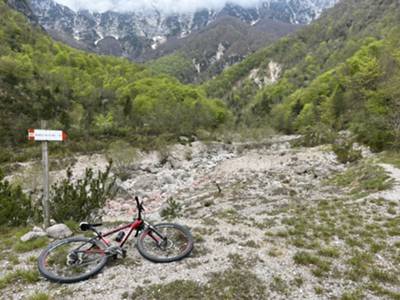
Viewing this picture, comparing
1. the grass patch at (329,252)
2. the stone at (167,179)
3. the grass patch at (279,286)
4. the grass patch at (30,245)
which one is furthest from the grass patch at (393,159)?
the grass patch at (30,245)

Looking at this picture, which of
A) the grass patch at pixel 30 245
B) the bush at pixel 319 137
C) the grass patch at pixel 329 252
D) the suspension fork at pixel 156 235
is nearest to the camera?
the suspension fork at pixel 156 235

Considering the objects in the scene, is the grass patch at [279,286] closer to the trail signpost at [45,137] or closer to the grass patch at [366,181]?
the trail signpost at [45,137]

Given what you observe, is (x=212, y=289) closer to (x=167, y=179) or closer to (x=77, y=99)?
(x=167, y=179)

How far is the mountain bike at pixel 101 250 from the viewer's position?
Result: 5533 millimetres

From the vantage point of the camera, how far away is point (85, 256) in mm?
5734

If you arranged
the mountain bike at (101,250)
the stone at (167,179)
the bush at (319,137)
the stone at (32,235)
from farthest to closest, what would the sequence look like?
the bush at (319,137), the stone at (167,179), the stone at (32,235), the mountain bike at (101,250)

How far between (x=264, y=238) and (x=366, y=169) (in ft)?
43.4

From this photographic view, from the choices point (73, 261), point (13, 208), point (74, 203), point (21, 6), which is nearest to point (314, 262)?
point (73, 261)

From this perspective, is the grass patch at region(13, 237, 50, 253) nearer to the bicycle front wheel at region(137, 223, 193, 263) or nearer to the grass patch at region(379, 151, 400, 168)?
the bicycle front wheel at region(137, 223, 193, 263)

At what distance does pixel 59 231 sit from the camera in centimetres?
780

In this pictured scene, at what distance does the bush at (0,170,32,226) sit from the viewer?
30.2 feet

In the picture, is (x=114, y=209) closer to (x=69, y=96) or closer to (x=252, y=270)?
(x=252, y=270)

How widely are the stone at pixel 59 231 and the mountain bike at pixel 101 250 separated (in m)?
1.68

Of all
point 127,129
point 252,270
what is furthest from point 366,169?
point 127,129
